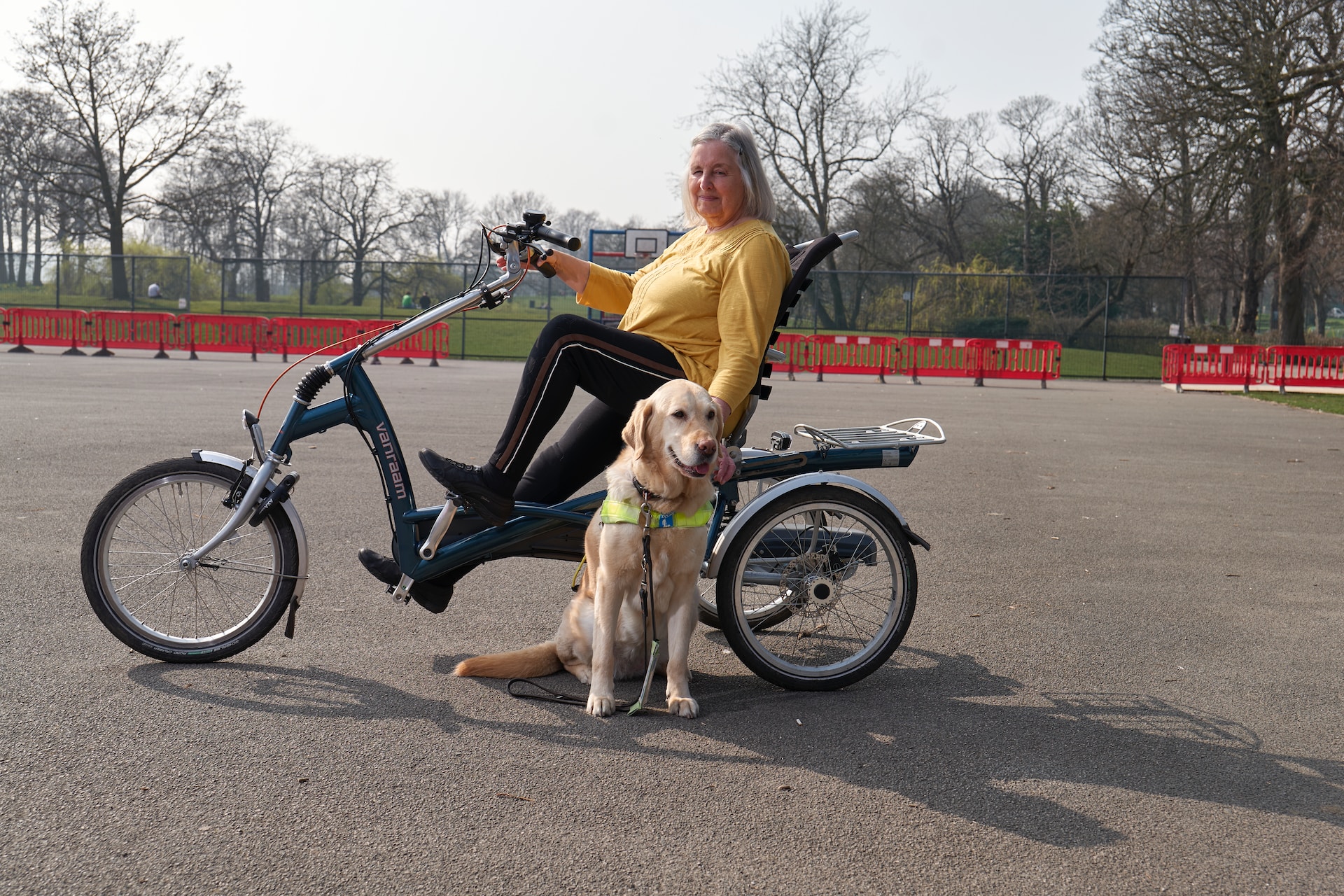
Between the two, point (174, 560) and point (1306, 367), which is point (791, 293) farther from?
point (1306, 367)

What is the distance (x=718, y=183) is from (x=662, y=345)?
67 centimetres

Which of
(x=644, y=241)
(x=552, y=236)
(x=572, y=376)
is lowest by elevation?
(x=572, y=376)

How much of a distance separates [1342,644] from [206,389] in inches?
596

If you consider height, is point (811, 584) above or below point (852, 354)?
below

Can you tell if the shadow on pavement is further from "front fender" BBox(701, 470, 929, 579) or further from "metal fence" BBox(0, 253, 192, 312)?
"metal fence" BBox(0, 253, 192, 312)

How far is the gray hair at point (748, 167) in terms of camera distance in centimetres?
427

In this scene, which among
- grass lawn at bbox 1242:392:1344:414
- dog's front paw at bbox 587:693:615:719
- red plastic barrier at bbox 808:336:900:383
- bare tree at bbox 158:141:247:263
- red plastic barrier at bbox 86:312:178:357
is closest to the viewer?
dog's front paw at bbox 587:693:615:719

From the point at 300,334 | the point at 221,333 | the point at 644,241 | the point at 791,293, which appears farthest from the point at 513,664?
the point at 221,333

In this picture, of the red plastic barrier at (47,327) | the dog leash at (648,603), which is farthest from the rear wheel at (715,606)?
the red plastic barrier at (47,327)

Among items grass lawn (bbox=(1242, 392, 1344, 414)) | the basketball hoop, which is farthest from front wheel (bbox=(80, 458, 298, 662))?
the basketball hoop

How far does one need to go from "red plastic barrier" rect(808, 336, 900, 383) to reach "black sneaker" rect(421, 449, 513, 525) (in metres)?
22.1

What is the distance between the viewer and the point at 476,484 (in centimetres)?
399

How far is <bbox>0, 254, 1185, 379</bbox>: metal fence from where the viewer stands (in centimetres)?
3142

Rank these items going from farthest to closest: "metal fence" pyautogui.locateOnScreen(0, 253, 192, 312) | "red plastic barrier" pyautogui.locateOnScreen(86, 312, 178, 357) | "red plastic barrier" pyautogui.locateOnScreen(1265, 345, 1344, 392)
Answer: "metal fence" pyautogui.locateOnScreen(0, 253, 192, 312)
"red plastic barrier" pyautogui.locateOnScreen(86, 312, 178, 357)
"red plastic barrier" pyautogui.locateOnScreen(1265, 345, 1344, 392)
